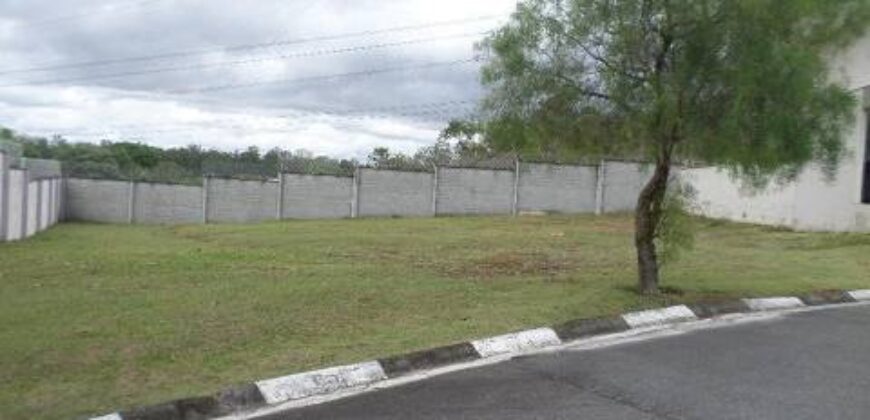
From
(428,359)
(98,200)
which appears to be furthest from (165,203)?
(428,359)

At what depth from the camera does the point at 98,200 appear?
146 ft

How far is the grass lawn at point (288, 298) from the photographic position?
7.77m

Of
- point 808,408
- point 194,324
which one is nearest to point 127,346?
point 194,324

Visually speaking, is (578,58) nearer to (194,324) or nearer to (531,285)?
(531,285)

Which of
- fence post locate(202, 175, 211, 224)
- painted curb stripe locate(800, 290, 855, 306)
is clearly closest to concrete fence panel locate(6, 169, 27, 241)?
fence post locate(202, 175, 211, 224)

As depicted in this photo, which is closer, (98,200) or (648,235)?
(648,235)

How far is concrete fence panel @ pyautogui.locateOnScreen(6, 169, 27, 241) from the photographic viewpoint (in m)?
23.9

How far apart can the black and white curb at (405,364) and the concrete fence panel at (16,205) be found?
17348 mm

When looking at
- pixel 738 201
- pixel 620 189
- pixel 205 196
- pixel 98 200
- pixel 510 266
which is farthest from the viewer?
pixel 98 200

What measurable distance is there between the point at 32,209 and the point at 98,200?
16.1 meters

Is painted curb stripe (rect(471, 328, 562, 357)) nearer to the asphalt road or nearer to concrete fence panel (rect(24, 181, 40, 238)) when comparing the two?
the asphalt road

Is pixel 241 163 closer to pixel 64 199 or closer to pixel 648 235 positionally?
pixel 64 199

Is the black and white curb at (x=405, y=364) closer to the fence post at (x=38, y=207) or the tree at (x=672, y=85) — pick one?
the tree at (x=672, y=85)

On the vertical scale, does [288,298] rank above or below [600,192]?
below
